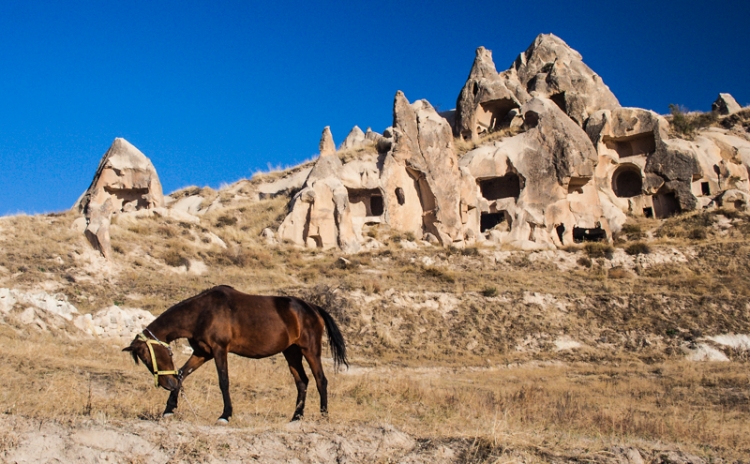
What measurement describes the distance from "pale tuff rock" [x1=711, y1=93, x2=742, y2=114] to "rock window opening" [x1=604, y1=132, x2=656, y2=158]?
10894 millimetres

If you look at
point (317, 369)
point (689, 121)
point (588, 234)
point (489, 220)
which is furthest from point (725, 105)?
point (317, 369)

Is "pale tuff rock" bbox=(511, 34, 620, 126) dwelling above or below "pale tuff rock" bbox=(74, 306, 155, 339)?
above

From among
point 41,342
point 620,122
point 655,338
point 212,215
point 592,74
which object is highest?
point 592,74

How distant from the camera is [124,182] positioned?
90.7 feet

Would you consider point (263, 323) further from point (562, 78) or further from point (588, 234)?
point (562, 78)

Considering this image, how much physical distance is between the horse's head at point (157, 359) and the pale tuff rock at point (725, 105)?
4392 cm

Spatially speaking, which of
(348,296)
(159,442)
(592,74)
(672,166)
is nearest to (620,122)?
(672,166)

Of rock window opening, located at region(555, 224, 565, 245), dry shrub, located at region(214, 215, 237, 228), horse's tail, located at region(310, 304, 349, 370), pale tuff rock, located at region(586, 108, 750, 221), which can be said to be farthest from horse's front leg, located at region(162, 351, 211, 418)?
pale tuff rock, located at region(586, 108, 750, 221)

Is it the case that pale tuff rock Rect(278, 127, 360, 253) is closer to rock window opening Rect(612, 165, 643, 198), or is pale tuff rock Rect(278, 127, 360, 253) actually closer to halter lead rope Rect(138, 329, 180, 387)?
rock window opening Rect(612, 165, 643, 198)

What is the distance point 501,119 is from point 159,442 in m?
36.6

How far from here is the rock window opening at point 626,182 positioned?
34.7 metres

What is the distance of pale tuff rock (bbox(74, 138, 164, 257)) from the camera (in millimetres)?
27250

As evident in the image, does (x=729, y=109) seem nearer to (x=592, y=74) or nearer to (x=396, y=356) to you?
(x=592, y=74)

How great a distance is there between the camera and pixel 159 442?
4.53 meters
